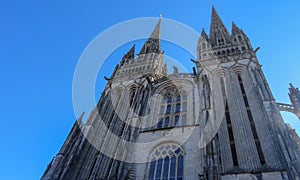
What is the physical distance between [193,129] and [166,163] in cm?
280

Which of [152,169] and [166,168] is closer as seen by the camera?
[166,168]

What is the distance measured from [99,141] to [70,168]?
3.28 meters

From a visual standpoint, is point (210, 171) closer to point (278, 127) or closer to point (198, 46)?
point (278, 127)

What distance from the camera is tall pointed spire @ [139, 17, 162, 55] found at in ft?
101

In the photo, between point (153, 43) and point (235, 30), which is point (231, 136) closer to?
point (235, 30)

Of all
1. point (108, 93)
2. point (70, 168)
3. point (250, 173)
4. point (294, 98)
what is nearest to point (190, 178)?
point (250, 173)

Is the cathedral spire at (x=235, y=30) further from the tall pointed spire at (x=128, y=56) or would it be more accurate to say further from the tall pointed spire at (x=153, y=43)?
the tall pointed spire at (x=128, y=56)

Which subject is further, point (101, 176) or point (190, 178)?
point (101, 176)

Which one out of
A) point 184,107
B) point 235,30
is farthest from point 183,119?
point 235,30

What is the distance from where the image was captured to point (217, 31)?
29250 mm

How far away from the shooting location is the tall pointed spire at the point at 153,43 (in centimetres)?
3085

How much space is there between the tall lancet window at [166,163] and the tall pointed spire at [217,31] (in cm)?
1521

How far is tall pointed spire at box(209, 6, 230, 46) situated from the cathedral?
1.50 meters

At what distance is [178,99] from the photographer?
20.7m
